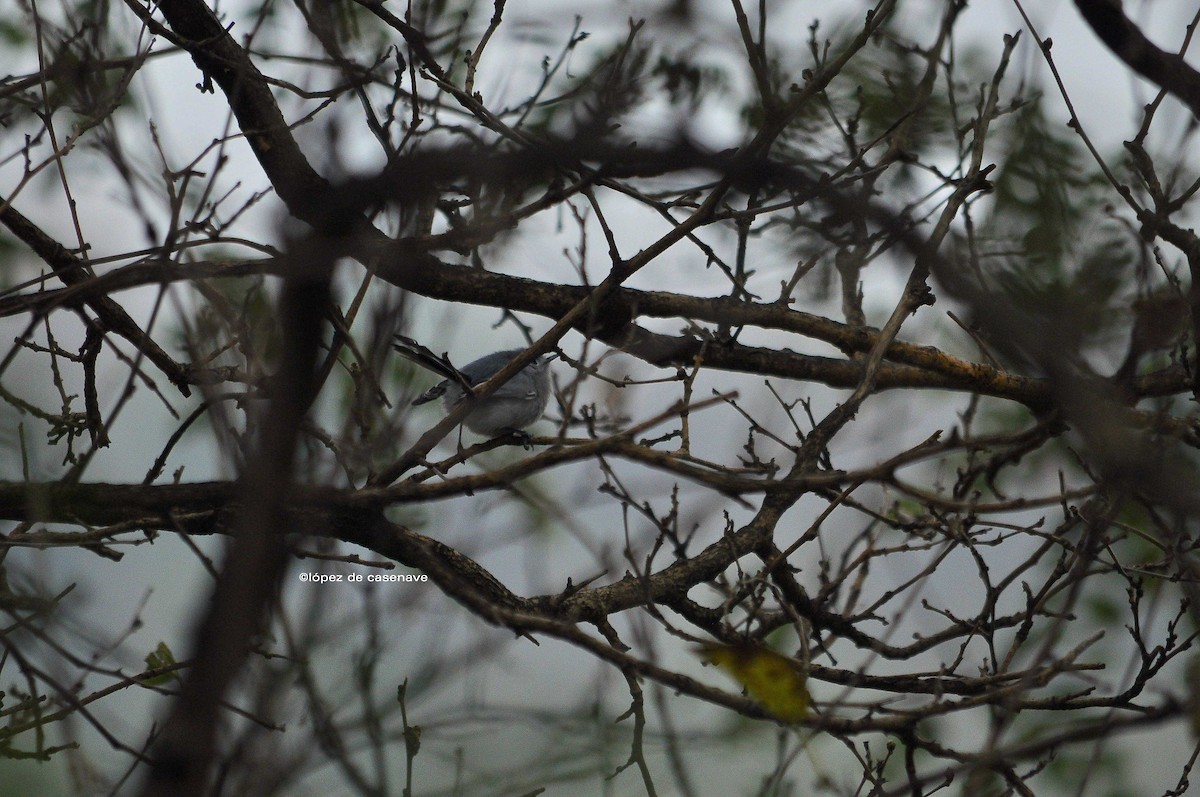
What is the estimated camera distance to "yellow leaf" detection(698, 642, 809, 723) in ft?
6.05

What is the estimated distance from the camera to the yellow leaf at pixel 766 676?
1.84 meters

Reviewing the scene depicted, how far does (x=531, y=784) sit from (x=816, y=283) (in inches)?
106

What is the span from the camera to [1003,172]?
3121 mm

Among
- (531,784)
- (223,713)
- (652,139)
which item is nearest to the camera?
(223,713)

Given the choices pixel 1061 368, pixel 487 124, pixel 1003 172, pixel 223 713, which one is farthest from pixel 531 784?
Answer: pixel 1003 172

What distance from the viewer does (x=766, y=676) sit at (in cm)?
192

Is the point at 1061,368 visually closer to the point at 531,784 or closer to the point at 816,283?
the point at 531,784

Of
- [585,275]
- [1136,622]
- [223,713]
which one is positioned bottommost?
[223,713]

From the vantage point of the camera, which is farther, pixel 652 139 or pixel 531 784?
pixel 652 139

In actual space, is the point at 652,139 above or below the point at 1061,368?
above

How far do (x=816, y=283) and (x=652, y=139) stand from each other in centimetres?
222

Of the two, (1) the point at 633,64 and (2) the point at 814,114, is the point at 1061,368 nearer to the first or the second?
(1) the point at 633,64

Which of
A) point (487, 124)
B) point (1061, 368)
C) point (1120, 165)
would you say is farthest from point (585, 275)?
point (1120, 165)

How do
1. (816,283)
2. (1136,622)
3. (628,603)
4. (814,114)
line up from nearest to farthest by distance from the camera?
(1136,622), (628,603), (814,114), (816,283)
